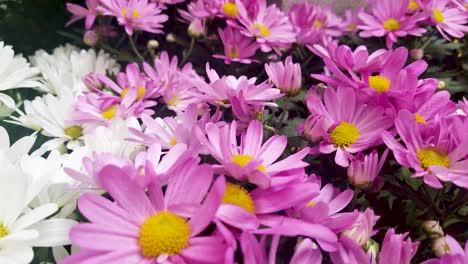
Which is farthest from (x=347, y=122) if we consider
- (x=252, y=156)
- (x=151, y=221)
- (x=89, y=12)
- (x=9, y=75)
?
(x=89, y=12)

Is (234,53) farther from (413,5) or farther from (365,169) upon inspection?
(365,169)

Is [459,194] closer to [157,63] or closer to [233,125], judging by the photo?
[233,125]

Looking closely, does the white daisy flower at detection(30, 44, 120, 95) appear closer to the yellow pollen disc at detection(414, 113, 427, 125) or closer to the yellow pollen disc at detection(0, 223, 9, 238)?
the yellow pollen disc at detection(0, 223, 9, 238)

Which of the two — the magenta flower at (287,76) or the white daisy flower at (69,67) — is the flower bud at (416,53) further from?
the white daisy flower at (69,67)

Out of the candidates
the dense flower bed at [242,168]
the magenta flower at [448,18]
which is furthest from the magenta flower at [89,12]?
the magenta flower at [448,18]

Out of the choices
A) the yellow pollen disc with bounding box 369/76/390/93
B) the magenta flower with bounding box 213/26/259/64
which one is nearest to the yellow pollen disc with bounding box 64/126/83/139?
the magenta flower with bounding box 213/26/259/64

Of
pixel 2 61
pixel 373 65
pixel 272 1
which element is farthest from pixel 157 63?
pixel 272 1
